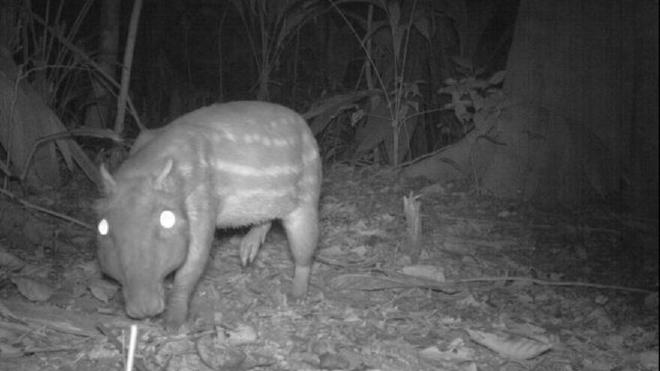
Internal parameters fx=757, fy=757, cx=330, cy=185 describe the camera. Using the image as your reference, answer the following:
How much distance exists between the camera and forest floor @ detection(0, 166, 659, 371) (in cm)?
432

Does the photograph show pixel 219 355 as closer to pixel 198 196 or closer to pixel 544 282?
pixel 198 196

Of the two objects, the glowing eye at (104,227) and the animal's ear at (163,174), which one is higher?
the animal's ear at (163,174)

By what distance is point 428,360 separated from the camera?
14.4 ft

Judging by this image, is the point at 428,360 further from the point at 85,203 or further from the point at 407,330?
the point at 85,203

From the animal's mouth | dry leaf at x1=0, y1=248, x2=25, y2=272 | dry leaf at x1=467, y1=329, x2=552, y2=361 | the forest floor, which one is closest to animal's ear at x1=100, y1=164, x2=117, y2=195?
the animal's mouth

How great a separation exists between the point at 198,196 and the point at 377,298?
151cm

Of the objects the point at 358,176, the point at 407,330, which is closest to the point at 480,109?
the point at 358,176

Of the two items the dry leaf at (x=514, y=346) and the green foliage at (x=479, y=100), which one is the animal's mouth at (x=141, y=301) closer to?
the dry leaf at (x=514, y=346)

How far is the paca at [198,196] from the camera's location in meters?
4.26

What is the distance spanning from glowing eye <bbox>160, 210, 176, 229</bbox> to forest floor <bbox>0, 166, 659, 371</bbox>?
671 millimetres

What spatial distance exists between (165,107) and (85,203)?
19.2 feet

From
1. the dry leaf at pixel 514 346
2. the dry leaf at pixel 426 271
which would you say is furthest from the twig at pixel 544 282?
the dry leaf at pixel 514 346

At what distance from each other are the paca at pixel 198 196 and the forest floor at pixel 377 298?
294 mm

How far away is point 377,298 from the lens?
17.6ft
